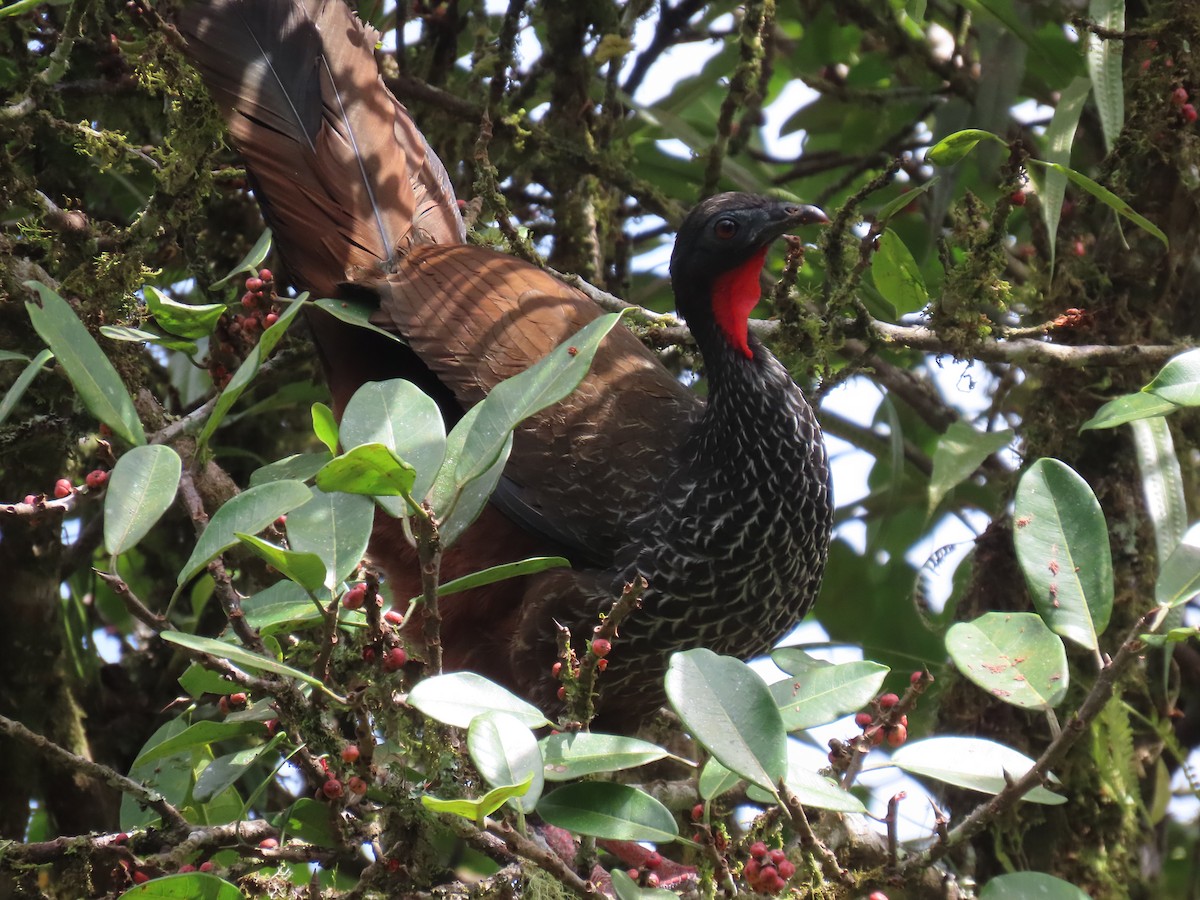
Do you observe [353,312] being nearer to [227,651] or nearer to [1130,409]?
[227,651]

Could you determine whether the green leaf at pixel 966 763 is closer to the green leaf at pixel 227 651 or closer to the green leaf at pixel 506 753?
the green leaf at pixel 506 753

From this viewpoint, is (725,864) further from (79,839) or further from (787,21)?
(787,21)

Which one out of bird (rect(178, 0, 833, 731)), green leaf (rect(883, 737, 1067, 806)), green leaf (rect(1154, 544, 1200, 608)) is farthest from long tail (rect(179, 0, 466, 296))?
green leaf (rect(1154, 544, 1200, 608))

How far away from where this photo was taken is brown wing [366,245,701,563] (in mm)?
2955

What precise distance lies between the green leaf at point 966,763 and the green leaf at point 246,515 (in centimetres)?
86

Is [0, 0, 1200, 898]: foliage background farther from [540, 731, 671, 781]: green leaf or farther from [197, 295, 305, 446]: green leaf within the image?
[540, 731, 671, 781]: green leaf

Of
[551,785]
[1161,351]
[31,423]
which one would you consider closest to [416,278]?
[31,423]

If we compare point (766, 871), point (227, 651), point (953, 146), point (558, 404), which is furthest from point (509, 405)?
point (558, 404)

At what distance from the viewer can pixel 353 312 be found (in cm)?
304

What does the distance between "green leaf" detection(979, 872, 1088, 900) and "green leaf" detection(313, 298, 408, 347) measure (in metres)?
1.57

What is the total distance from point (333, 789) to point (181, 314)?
0.87m

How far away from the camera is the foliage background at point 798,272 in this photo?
9.32ft

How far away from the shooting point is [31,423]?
2.77 meters

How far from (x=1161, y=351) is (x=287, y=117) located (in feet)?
6.95
